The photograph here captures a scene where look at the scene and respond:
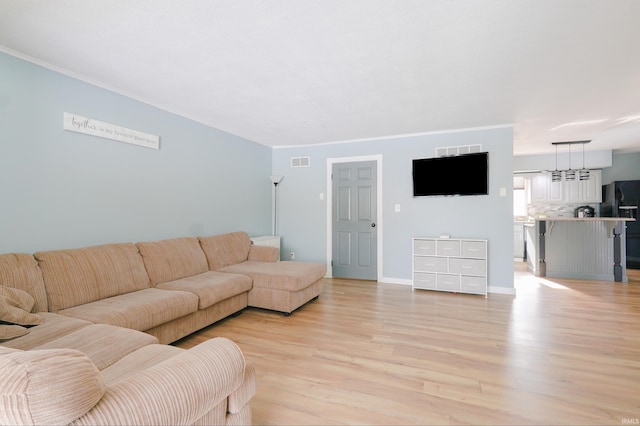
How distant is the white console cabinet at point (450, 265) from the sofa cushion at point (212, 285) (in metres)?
2.58

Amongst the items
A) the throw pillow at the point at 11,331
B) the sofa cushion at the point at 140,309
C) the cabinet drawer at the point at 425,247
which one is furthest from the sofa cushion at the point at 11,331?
the cabinet drawer at the point at 425,247

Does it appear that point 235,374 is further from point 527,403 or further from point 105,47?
point 105,47

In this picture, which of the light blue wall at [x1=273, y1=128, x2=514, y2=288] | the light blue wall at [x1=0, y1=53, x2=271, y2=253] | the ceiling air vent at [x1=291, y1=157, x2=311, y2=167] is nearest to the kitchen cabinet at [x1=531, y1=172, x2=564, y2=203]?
the light blue wall at [x1=273, y1=128, x2=514, y2=288]

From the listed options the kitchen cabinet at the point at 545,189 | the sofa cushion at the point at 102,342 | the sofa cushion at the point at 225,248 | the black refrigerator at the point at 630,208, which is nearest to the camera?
the sofa cushion at the point at 102,342

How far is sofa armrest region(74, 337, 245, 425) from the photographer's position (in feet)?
3.19

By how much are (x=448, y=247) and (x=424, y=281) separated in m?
0.62

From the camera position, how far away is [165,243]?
131 inches

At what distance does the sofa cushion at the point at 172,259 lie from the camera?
10.0 feet

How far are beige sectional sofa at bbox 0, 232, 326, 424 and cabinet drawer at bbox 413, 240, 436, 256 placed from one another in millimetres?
1530

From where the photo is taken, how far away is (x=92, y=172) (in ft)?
9.47

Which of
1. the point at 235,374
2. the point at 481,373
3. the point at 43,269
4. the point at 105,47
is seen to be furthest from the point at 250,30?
the point at 481,373

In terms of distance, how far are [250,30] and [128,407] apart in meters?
2.18

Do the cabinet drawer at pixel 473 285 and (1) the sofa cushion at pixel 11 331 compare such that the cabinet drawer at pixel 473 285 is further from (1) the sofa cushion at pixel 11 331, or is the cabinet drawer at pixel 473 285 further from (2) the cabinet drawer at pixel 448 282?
(1) the sofa cushion at pixel 11 331

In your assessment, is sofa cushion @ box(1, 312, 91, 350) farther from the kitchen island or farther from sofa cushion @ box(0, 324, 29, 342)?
the kitchen island
